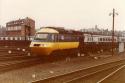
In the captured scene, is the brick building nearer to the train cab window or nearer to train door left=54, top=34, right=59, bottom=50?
train door left=54, top=34, right=59, bottom=50

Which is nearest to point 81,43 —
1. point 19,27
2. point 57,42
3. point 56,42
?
point 57,42

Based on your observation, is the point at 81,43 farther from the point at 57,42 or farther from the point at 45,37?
the point at 45,37

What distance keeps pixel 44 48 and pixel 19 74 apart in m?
7.60

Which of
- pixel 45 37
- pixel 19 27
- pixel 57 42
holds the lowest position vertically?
pixel 57 42

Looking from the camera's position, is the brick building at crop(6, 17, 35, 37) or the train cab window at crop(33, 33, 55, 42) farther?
the brick building at crop(6, 17, 35, 37)

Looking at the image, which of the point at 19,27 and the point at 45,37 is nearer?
the point at 45,37

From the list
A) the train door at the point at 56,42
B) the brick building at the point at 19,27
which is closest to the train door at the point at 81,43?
the train door at the point at 56,42

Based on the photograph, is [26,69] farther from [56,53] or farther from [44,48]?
[56,53]

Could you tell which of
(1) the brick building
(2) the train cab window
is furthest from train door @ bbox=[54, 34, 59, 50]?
(1) the brick building

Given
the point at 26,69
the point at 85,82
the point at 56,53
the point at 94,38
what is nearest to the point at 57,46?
the point at 56,53

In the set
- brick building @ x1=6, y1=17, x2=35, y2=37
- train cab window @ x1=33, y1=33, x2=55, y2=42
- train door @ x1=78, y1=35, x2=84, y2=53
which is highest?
brick building @ x1=6, y1=17, x2=35, y2=37

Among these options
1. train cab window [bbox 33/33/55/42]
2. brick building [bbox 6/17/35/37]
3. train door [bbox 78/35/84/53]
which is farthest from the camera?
brick building [bbox 6/17/35/37]

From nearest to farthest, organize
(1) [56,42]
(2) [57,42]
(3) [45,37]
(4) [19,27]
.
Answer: (3) [45,37] → (1) [56,42] → (2) [57,42] → (4) [19,27]

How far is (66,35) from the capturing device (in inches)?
1220
